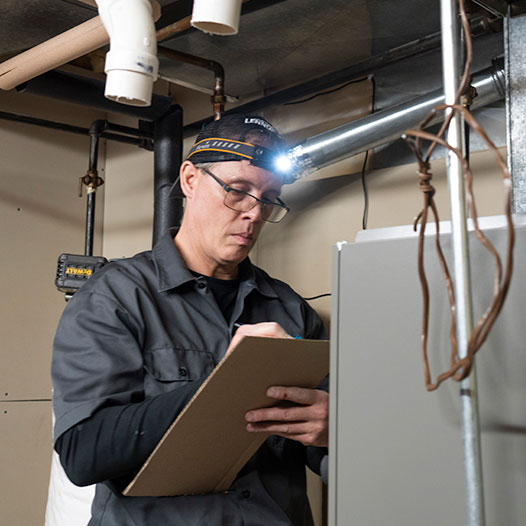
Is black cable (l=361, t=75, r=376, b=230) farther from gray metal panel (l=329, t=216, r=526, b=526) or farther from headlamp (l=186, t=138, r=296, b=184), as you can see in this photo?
gray metal panel (l=329, t=216, r=526, b=526)

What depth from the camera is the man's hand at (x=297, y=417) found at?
954mm

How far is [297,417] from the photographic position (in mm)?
980

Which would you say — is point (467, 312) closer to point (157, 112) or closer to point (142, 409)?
point (142, 409)

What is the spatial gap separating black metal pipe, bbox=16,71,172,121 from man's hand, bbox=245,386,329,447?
4.42 ft

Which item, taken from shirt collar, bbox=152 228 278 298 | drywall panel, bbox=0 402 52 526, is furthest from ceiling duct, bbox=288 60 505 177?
drywall panel, bbox=0 402 52 526

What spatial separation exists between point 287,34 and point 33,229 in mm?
1318

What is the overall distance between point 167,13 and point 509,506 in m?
1.42

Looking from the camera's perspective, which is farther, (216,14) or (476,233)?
(216,14)

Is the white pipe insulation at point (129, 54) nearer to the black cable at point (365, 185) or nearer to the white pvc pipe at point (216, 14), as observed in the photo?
the white pvc pipe at point (216, 14)

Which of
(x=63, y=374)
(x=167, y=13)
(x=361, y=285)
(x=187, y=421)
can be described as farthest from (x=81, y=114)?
(x=361, y=285)

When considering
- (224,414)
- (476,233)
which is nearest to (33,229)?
(224,414)

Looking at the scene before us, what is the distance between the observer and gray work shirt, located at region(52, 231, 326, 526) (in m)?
1.09

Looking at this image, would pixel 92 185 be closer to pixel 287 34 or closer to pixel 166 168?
pixel 166 168

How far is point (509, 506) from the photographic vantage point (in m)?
0.52
